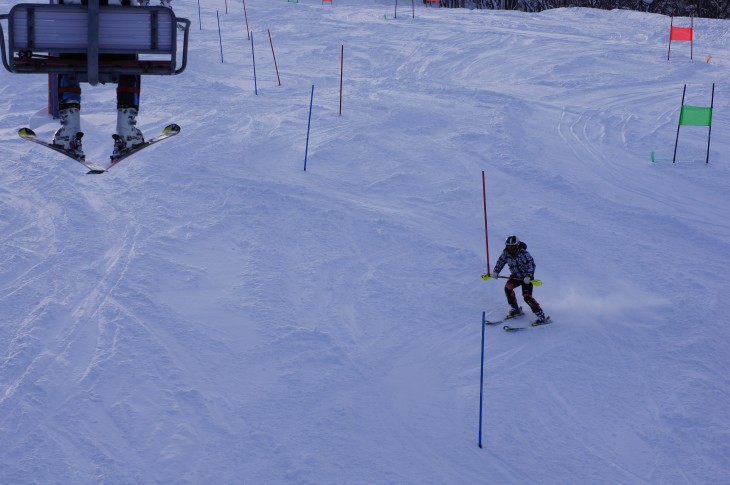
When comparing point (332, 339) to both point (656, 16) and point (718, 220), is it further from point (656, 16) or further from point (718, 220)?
point (656, 16)

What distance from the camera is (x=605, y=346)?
34.0 ft

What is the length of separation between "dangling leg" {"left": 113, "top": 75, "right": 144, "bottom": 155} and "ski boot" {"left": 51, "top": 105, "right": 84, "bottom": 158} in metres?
0.44

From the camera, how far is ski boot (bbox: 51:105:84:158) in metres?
9.12

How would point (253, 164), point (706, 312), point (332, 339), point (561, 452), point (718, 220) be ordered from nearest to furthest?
point (561, 452) → point (332, 339) → point (706, 312) → point (718, 220) → point (253, 164)

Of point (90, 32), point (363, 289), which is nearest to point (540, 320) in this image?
point (363, 289)

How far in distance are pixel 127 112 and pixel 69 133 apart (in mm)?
702

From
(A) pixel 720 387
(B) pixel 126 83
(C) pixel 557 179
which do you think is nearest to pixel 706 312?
(A) pixel 720 387

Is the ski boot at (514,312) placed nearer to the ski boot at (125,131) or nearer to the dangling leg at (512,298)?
the dangling leg at (512,298)

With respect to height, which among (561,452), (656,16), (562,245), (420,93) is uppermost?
(656,16)

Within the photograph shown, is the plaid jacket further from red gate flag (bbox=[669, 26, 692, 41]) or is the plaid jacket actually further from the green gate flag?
red gate flag (bbox=[669, 26, 692, 41])

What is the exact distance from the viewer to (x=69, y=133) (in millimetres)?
9141

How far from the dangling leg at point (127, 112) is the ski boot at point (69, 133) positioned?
0.44 metres

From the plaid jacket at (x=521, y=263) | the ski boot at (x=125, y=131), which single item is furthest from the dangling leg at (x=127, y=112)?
the plaid jacket at (x=521, y=263)

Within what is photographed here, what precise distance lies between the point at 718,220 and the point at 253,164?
8.96m
